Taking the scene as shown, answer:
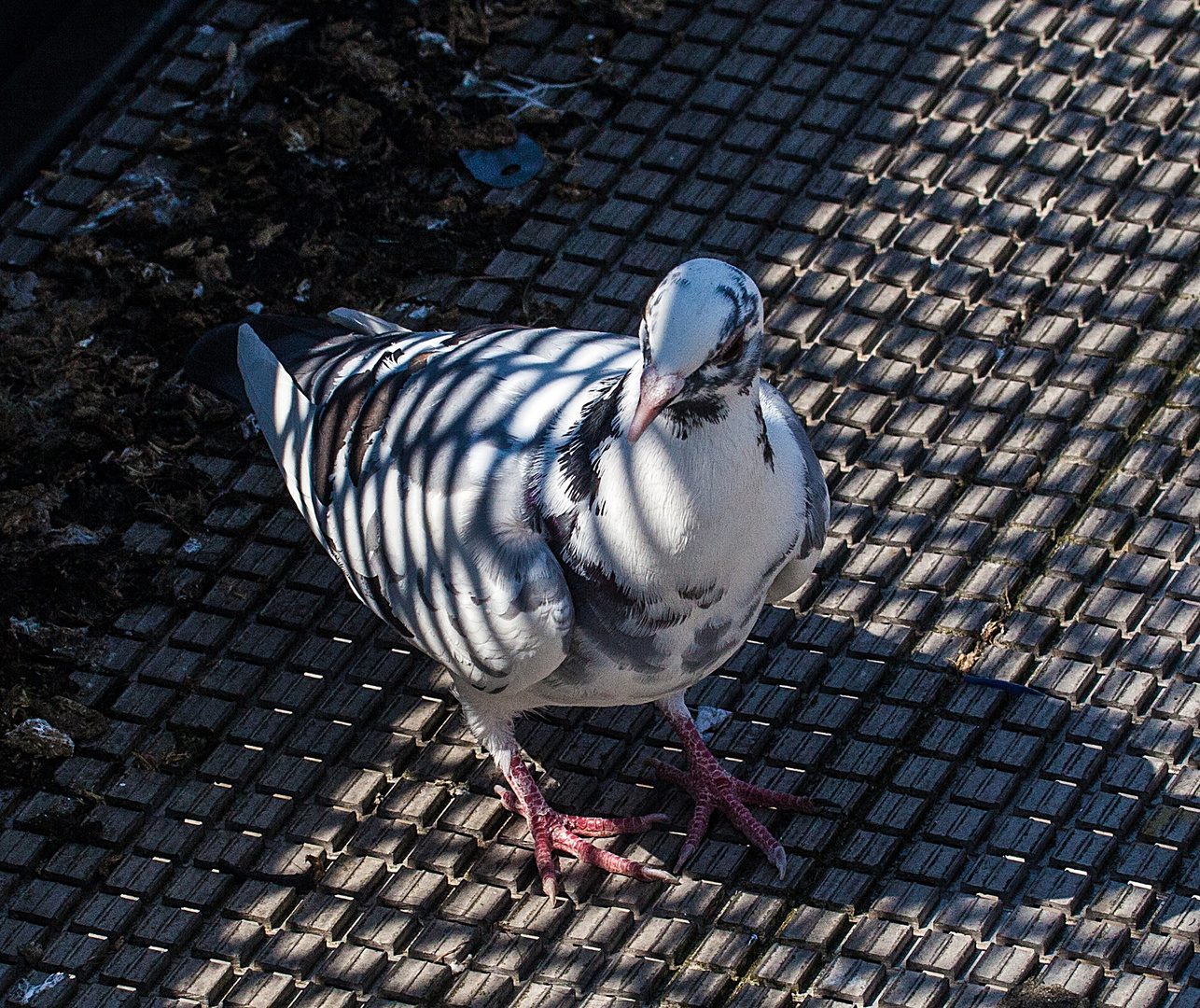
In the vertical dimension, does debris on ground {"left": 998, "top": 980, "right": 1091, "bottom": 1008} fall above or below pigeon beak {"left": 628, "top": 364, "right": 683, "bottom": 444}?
below

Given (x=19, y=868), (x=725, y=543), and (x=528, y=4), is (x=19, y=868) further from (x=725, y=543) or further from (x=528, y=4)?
(x=528, y=4)

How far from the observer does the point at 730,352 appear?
2.45 m

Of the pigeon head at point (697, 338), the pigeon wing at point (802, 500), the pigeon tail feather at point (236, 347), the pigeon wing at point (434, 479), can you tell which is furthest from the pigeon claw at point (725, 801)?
the pigeon tail feather at point (236, 347)

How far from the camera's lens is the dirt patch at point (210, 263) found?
143 inches

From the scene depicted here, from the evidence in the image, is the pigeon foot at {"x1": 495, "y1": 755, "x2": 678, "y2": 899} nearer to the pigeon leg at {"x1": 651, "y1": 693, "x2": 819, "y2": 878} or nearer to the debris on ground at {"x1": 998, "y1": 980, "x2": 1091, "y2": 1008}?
the pigeon leg at {"x1": 651, "y1": 693, "x2": 819, "y2": 878}

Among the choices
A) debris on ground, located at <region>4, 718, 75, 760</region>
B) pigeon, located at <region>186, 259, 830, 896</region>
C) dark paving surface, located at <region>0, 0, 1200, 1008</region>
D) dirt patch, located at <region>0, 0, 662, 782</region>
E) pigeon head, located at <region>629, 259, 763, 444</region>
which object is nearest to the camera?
pigeon head, located at <region>629, 259, 763, 444</region>

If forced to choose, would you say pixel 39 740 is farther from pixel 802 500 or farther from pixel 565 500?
pixel 802 500

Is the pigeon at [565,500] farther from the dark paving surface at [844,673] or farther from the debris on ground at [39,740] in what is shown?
the debris on ground at [39,740]

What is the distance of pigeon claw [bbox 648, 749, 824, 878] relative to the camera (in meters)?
3.18

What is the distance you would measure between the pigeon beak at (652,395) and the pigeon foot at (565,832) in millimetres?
1029

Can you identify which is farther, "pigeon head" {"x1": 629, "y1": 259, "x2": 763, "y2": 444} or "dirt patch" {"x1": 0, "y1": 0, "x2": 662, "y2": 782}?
"dirt patch" {"x1": 0, "y1": 0, "x2": 662, "y2": 782}

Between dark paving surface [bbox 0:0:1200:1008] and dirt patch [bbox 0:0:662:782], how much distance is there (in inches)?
5.0

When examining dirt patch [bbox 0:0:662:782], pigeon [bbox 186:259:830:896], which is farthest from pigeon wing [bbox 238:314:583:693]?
dirt patch [bbox 0:0:662:782]

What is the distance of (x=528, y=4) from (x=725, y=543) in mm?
2571
